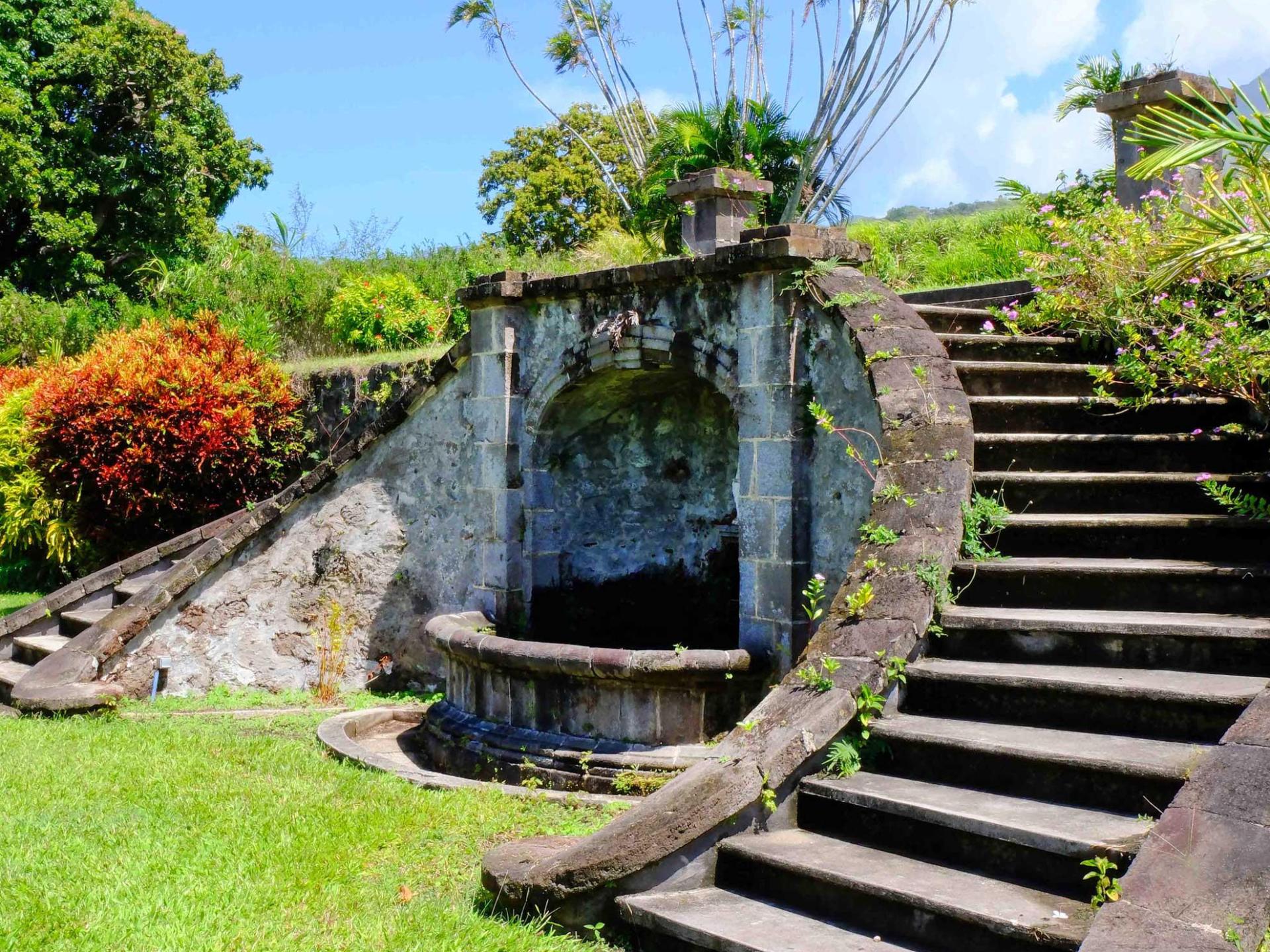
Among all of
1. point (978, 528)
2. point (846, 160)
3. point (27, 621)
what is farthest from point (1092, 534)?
point (846, 160)

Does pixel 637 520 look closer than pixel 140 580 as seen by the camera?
Yes

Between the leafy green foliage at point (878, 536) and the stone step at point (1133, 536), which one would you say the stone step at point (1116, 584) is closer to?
the stone step at point (1133, 536)

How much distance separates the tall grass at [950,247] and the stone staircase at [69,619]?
688cm

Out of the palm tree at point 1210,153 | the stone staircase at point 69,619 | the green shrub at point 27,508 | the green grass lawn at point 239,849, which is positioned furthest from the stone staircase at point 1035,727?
the green shrub at point 27,508

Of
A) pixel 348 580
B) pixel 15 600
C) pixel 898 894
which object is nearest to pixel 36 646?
pixel 348 580

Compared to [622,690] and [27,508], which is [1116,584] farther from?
[27,508]

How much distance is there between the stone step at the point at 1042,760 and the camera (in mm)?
3689

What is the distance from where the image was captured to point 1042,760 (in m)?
3.92

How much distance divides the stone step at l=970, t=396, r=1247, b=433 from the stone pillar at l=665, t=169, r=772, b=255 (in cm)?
340

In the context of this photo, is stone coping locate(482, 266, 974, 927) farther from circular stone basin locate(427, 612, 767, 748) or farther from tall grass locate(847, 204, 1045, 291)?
tall grass locate(847, 204, 1045, 291)

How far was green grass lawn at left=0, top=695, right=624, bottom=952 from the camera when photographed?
3.97 m

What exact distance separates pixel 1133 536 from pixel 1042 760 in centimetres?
165

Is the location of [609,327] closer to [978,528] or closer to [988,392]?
[988,392]

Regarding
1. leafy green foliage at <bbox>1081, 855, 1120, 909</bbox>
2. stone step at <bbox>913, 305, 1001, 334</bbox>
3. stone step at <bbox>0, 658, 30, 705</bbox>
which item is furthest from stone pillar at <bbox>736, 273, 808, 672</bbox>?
stone step at <bbox>0, 658, 30, 705</bbox>
